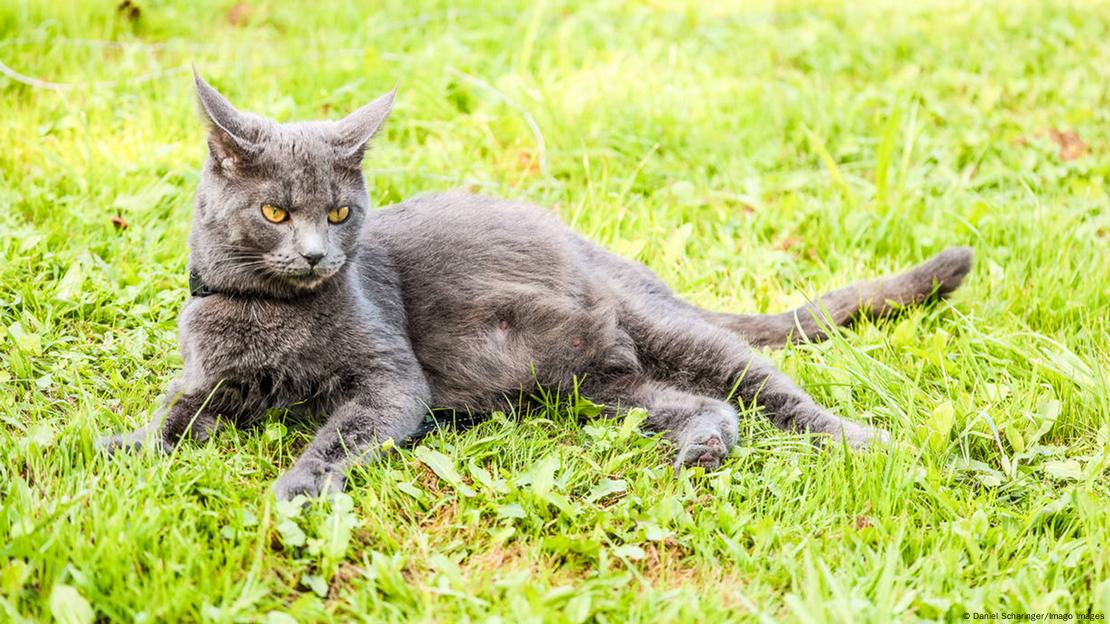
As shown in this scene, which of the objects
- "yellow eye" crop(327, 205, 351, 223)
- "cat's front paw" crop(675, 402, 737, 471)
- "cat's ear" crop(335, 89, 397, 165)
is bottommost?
"cat's front paw" crop(675, 402, 737, 471)

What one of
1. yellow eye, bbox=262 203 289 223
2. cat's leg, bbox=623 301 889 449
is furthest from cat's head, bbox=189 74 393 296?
cat's leg, bbox=623 301 889 449

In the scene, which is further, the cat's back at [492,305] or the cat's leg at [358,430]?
the cat's back at [492,305]

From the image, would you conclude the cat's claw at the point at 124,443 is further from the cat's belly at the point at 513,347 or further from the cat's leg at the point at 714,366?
the cat's leg at the point at 714,366

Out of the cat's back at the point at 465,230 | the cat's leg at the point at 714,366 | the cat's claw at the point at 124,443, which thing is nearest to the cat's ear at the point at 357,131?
the cat's back at the point at 465,230

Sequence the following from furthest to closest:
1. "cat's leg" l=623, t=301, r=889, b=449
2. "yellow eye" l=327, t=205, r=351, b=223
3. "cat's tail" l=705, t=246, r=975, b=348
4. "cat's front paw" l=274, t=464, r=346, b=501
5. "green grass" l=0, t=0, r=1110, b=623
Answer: "cat's tail" l=705, t=246, r=975, b=348, "cat's leg" l=623, t=301, r=889, b=449, "yellow eye" l=327, t=205, r=351, b=223, "cat's front paw" l=274, t=464, r=346, b=501, "green grass" l=0, t=0, r=1110, b=623

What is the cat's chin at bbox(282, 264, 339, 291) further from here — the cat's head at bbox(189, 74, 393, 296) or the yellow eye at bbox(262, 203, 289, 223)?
the yellow eye at bbox(262, 203, 289, 223)

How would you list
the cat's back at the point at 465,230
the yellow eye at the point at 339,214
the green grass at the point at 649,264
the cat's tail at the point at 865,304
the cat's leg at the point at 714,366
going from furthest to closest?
1. the cat's tail at the point at 865,304
2. the cat's back at the point at 465,230
3. the cat's leg at the point at 714,366
4. the yellow eye at the point at 339,214
5. the green grass at the point at 649,264

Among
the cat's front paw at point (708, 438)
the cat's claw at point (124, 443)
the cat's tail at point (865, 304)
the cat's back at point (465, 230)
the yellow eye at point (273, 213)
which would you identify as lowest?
the cat's front paw at point (708, 438)

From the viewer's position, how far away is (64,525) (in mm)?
1961

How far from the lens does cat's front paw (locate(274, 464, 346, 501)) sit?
A: 86.6 inches

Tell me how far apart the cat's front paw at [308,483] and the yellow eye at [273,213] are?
0.58 m

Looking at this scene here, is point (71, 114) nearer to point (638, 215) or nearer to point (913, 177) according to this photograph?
point (638, 215)

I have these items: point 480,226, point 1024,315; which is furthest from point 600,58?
point 1024,315

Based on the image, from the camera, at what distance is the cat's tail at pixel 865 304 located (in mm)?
3084
